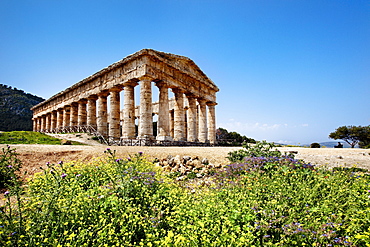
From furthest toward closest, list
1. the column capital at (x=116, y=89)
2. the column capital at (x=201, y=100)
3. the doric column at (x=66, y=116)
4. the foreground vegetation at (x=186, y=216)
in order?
1. the doric column at (x=66, y=116)
2. the column capital at (x=201, y=100)
3. the column capital at (x=116, y=89)
4. the foreground vegetation at (x=186, y=216)

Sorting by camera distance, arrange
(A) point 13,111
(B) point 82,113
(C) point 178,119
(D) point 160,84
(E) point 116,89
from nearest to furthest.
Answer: (D) point 160,84 → (E) point 116,89 → (C) point 178,119 → (B) point 82,113 → (A) point 13,111

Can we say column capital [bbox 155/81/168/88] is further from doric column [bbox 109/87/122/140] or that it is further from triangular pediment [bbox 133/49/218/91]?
doric column [bbox 109/87/122/140]

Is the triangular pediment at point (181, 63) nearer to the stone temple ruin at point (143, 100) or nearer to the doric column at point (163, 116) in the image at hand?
the stone temple ruin at point (143, 100)

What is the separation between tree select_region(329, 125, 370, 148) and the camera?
36594 mm

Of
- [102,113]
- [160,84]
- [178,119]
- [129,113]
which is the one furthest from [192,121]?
[102,113]

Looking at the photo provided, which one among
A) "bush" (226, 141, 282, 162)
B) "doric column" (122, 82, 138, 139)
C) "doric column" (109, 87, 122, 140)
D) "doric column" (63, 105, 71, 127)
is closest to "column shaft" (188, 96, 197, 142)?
"doric column" (122, 82, 138, 139)

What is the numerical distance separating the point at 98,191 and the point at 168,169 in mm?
3448

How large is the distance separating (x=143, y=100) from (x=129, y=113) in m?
2.38

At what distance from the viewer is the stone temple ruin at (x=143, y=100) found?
1883cm

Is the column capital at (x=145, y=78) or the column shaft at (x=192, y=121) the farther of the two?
the column shaft at (x=192, y=121)

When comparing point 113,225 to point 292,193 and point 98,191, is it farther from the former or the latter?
point 292,193

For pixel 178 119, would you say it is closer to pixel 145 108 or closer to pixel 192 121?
pixel 192 121

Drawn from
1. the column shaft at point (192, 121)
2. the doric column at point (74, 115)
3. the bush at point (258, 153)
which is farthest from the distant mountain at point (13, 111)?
the bush at point (258, 153)

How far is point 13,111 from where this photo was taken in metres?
76.8
